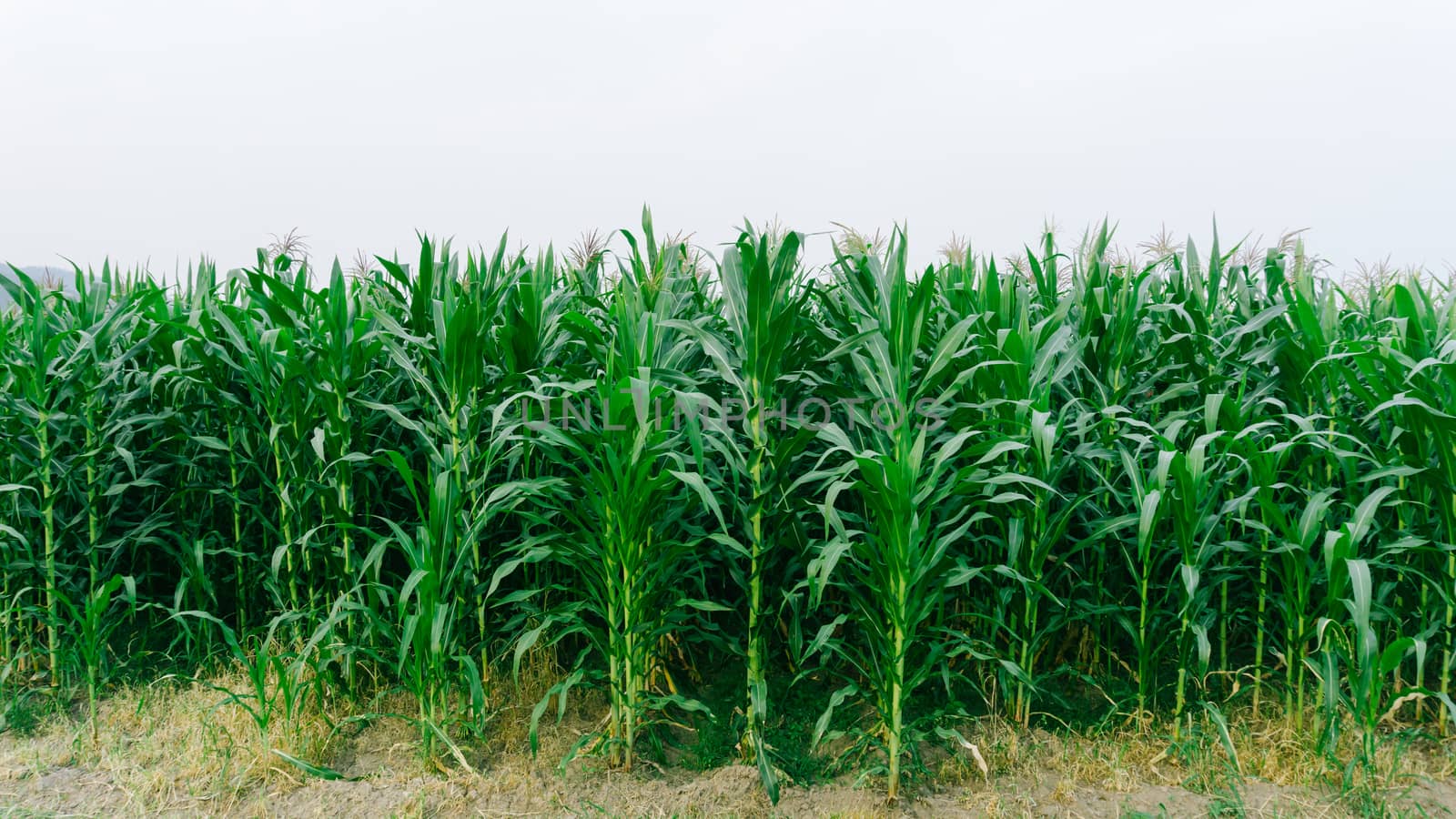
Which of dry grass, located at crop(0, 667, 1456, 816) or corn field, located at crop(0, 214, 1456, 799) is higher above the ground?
corn field, located at crop(0, 214, 1456, 799)

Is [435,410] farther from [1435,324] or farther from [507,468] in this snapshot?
[1435,324]

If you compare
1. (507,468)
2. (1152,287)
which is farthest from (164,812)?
(1152,287)

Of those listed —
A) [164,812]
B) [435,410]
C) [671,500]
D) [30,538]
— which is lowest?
[164,812]

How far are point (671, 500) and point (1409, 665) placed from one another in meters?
2.80

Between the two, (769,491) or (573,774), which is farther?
(573,774)

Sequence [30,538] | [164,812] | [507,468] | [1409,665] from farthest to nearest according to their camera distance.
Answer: [30,538], [1409,665], [507,468], [164,812]

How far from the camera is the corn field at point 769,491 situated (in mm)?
2576

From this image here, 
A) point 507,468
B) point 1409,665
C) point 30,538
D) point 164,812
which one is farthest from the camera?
point 30,538

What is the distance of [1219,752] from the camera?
2834 mm

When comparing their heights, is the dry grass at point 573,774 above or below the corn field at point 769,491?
below

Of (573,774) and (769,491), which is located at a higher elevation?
(769,491)

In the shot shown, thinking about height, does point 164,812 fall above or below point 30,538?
below

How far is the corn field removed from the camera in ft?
8.45

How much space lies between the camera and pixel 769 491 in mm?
2621
